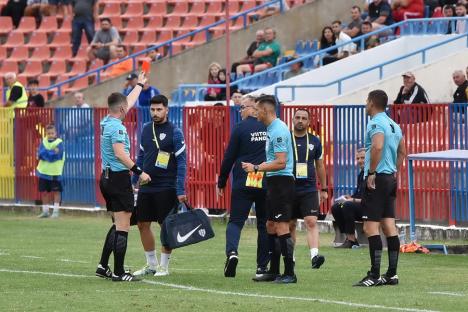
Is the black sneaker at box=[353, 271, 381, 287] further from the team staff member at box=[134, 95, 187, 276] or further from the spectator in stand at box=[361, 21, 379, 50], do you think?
the spectator in stand at box=[361, 21, 379, 50]

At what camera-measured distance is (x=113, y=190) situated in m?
15.9

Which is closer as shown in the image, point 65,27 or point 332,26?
point 332,26

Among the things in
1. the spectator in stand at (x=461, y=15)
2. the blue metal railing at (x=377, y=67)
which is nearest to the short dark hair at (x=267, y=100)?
the blue metal railing at (x=377, y=67)

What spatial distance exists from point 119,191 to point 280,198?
173 centimetres

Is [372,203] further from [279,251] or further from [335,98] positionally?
[335,98]

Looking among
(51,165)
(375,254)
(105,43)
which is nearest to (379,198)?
(375,254)

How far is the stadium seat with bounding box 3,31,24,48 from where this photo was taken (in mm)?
37562

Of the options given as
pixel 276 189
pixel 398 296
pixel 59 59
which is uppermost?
pixel 59 59

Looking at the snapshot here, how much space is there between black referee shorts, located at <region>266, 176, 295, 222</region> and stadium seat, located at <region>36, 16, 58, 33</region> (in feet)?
74.2

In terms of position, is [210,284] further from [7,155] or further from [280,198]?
[7,155]

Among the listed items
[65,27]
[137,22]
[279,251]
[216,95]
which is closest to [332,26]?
[216,95]

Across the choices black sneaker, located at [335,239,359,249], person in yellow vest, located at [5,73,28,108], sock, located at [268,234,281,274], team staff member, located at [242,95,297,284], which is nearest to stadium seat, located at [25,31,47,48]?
person in yellow vest, located at [5,73,28,108]

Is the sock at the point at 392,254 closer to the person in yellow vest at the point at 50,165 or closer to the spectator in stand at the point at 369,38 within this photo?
the person in yellow vest at the point at 50,165

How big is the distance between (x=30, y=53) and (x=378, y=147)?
2351cm
